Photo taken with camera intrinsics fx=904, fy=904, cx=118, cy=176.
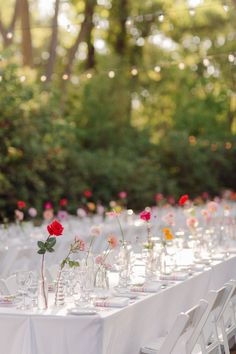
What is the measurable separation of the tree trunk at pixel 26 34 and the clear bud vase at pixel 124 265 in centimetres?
1175

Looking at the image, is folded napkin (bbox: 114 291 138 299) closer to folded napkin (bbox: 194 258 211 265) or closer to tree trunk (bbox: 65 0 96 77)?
folded napkin (bbox: 194 258 211 265)

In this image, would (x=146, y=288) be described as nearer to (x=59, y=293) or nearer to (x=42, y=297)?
(x=59, y=293)

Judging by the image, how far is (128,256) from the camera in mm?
6492

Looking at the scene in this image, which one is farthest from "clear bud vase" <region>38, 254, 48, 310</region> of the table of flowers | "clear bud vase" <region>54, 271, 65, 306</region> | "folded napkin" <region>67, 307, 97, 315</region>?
"folded napkin" <region>67, 307, 97, 315</region>

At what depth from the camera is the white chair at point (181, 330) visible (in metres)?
4.78

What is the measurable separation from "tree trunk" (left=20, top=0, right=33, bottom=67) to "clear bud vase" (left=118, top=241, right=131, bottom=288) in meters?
11.8

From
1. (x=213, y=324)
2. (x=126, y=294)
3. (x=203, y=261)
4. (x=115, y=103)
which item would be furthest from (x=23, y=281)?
(x=115, y=103)

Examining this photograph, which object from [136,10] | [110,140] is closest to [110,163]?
[110,140]

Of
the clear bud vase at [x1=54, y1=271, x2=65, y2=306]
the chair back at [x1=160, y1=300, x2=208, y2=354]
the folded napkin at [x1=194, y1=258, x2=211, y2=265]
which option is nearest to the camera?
the chair back at [x1=160, y1=300, x2=208, y2=354]

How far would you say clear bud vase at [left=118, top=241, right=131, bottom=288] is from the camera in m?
6.06

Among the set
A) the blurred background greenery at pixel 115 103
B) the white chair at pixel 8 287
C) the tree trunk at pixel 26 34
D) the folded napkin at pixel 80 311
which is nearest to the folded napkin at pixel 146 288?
the white chair at pixel 8 287

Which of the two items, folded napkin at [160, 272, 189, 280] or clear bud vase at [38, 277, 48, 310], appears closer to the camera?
clear bud vase at [38, 277, 48, 310]

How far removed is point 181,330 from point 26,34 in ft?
45.7

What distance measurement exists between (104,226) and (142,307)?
6.02 metres
